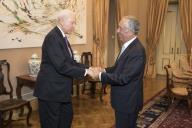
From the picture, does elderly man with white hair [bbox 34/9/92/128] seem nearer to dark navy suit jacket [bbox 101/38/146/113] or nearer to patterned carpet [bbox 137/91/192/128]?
dark navy suit jacket [bbox 101/38/146/113]

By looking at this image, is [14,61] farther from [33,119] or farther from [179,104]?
[179,104]

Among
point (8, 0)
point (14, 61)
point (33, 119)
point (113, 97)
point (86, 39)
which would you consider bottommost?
point (33, 119)

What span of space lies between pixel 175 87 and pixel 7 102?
122 inches

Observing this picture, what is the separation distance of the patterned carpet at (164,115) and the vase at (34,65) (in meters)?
1.87

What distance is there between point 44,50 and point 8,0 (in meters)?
1.88

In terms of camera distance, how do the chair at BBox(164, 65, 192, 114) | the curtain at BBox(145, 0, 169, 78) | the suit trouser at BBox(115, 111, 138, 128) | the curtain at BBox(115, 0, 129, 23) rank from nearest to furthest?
the suit trouser at BBox(115, 111, 138, 128) → the chair at BBox(164, 65, 192, 114) → the curtain at BBox(115, 0, 129, 23) → the curtain at BBox(145, 0, 169, 78)

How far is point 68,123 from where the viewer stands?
3.16m

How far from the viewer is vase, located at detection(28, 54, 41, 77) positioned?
4578 mm

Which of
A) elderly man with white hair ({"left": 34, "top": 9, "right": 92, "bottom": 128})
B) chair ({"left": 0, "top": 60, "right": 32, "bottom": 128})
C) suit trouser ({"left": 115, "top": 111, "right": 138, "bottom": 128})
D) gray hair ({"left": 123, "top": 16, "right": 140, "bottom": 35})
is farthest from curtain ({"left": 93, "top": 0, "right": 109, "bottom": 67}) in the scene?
suit trouser ({"left": 115, "top": 111, "right": 138, "bottom": 128})

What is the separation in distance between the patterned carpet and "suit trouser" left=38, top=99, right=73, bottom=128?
1514 mm

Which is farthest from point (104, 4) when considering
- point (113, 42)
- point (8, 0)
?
point (8, 0)

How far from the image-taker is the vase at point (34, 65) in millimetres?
4578

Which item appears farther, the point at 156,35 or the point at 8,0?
the point at 156,35

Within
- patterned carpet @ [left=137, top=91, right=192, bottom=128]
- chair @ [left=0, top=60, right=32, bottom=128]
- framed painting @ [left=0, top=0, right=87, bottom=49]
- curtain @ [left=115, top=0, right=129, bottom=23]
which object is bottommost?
patterned carpet @ [left=137, top=91, right=192, bottom=128]
